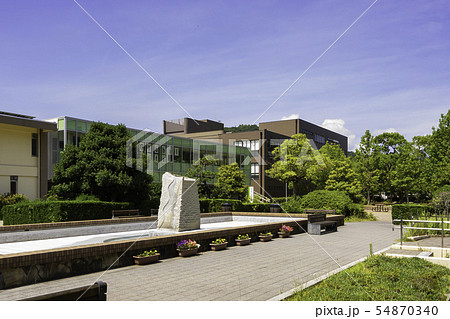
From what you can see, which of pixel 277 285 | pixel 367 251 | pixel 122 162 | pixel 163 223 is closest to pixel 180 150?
pixel 122 162

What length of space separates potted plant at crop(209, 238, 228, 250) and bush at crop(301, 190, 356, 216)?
17680 mm

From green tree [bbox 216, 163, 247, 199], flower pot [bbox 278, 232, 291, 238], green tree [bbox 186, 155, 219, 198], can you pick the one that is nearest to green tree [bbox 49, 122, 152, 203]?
green tree [bbox 186, 155, 219, 198]

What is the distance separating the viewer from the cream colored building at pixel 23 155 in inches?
1174

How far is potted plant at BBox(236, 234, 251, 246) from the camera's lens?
15.9 meters

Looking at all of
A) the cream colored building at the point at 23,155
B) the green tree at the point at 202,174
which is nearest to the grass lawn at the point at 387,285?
the cream colored building at the point at 23,155

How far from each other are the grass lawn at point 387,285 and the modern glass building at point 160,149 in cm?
2088

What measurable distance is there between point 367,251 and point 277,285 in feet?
23.9

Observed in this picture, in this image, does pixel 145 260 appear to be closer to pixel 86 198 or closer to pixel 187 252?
pixel 187 252

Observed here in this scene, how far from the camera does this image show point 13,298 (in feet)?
24.9

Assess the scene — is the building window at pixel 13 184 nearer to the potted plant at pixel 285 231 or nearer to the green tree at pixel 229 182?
the green tree at pixel 229 182

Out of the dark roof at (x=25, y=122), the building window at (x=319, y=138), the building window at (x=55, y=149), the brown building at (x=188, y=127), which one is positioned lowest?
the building window at (x=55, y=149)

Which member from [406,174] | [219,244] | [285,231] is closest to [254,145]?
[406,174]

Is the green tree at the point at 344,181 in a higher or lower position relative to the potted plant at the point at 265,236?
higher

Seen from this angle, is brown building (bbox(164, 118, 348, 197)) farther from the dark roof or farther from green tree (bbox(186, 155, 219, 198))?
the dark roof
